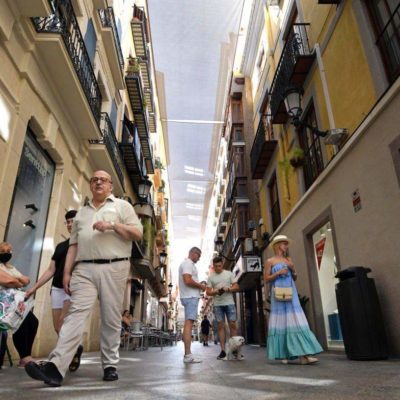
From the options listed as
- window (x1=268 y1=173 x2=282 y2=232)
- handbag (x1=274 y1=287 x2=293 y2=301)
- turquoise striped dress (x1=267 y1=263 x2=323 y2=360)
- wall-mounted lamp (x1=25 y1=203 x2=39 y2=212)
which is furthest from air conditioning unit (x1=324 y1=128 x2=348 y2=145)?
wall-mounted lamp (x1=25 y1=203 x2=39 y2=212)

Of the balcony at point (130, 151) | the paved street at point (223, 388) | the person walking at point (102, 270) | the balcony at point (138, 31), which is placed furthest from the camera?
the balcony at point (138, 31)

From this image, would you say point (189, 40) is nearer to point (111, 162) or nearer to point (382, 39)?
point (111, 162)

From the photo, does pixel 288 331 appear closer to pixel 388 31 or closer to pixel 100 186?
pixel 100 186

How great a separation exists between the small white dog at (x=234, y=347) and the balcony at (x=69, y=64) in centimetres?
574

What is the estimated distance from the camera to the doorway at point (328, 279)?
7.75m

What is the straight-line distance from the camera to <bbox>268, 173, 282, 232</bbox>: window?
1289 centimetres

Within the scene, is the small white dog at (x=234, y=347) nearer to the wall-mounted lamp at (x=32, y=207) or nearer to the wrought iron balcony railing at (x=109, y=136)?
the wall-mounted lamp at (x=32, y=207)

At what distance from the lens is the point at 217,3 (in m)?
17.1

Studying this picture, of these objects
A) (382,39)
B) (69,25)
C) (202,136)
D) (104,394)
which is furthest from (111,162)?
(202,136)

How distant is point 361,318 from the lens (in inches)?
192

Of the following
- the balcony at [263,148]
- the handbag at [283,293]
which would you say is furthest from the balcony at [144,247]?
the handbag at [283,293]

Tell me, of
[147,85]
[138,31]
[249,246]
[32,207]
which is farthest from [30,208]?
[147,85]

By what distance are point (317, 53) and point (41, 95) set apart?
6.04 metres

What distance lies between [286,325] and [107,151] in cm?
722
